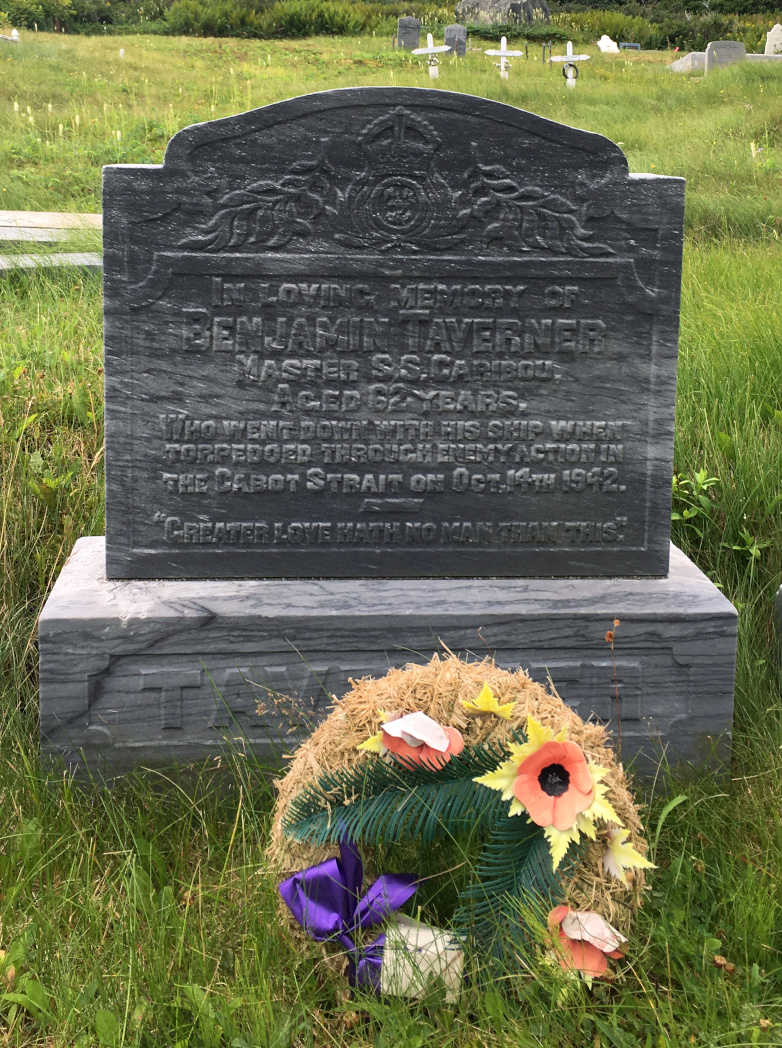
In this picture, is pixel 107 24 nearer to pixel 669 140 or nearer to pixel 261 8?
pixel 261 8

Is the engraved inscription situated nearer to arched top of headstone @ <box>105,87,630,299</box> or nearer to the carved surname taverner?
the carved surname taverner

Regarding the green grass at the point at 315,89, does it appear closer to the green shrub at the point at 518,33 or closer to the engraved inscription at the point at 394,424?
the green shrub at the point at 518,33

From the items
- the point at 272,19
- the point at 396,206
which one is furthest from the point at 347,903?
the point at 272,19

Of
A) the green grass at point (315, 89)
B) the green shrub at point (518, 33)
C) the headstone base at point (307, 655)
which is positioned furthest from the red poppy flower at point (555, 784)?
the green shrub at point (518, 33)

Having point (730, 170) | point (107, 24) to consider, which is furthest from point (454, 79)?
point (107, 24)

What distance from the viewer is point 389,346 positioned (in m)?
2.59

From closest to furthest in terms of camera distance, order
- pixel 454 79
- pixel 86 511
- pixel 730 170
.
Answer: pixel 86 511 < pixel 730 170 < pixel 454 79

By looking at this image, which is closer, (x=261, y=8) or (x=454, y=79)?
(x=454, y=79)

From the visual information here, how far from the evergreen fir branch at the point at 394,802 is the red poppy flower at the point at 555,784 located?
82 mm

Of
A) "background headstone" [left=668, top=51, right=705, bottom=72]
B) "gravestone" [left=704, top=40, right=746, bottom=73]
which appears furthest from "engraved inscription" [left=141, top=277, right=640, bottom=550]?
"background headstone" [left=668, top=51, right=705, bottom=72]

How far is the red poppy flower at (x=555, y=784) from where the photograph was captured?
5.95 feet

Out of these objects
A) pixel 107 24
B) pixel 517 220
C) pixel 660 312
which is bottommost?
pixel 660 312

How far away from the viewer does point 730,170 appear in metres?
8.27

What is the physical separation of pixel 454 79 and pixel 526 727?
16.7 meters
